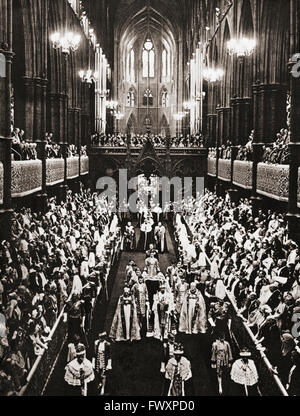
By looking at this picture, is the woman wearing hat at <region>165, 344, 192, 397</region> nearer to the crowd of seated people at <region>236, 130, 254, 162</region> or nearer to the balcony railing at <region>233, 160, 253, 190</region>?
the balcony railing at <region>233, 160, 253, 190</region>

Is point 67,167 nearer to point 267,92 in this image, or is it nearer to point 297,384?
point 267,92

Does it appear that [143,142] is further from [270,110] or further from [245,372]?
[245,372]

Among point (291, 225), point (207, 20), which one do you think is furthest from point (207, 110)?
point (291, 225)

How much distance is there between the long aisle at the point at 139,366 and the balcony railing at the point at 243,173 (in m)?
9.66

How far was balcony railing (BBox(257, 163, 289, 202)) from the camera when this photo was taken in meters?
17.5

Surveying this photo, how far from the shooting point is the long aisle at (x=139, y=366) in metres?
10.9

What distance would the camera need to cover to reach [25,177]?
61.1ft

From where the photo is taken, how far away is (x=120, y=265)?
22344mm

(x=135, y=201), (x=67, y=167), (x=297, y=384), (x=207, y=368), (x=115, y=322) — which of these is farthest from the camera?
(x=135, y=201)

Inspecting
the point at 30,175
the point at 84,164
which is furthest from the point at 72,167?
the point at 30,175

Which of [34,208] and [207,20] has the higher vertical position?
[207,20]

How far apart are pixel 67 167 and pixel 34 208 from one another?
724 cm

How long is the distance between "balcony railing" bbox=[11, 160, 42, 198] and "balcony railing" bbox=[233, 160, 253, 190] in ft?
28.5

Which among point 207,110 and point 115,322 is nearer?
point 115,322
